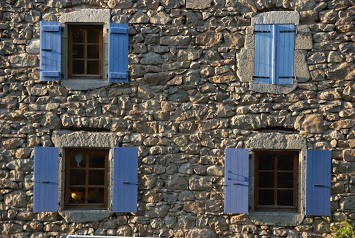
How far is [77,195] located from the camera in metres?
8.49

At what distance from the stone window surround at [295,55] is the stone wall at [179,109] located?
7 cm

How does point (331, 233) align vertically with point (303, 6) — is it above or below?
below

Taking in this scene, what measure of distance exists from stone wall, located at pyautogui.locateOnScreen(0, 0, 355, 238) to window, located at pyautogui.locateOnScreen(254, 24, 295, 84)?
231 millimetres

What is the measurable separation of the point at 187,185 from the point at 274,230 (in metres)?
1.40

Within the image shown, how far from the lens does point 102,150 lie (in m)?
8.48

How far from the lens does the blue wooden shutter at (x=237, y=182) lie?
8.26m

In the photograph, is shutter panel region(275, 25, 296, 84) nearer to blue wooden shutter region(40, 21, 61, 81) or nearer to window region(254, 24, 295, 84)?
window region(254, 24, 295, 84)

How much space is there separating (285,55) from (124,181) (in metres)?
2.95

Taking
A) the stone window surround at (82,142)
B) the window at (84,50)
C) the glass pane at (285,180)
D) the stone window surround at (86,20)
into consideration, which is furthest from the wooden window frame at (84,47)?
the glass pane at (285,180)

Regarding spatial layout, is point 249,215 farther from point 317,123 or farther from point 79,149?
point 79,149

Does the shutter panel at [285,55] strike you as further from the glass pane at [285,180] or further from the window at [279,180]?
the glass pane at [285,180]

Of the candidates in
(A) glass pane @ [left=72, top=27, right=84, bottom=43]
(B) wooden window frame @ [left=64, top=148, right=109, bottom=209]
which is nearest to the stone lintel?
(A) glass pane @ [left=72, top=27, right=84, bottom=43]

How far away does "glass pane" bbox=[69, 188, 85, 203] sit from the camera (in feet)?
27.8

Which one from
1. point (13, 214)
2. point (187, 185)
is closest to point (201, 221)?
point (187, 185)
